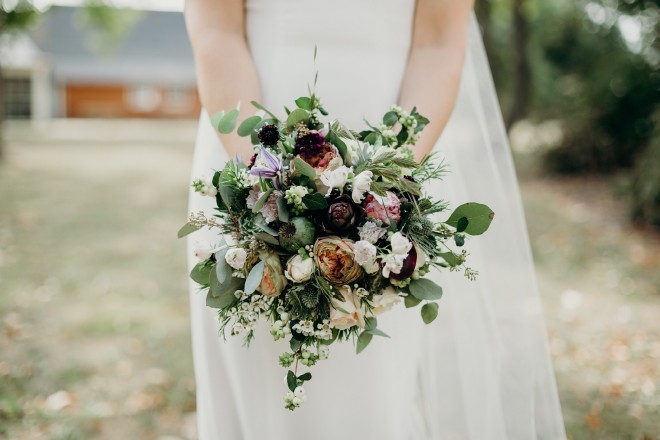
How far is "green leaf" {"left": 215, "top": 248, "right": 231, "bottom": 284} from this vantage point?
1.45m

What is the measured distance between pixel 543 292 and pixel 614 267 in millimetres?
1282

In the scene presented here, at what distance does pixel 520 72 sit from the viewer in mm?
14031

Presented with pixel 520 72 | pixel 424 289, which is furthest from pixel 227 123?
pixel 520 72

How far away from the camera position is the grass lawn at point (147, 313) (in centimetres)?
356

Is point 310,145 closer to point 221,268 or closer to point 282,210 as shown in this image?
point 282,210

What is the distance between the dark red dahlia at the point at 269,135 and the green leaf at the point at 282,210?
0.15m

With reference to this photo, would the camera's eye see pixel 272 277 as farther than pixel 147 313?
No

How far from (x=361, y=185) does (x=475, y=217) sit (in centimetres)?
31

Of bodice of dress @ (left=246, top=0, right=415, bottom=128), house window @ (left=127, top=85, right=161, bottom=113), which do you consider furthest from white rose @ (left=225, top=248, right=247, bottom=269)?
house window @ (left=127, top=85, right=161, bottom=113)

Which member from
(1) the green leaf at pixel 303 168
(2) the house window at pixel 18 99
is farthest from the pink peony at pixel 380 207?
(2) the house window at pixel 18 99

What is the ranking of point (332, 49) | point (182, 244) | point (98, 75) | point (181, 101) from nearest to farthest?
1. point (332, 49)
2. point (182, 244)
3. point (98, 75)
4. point (181, 101)

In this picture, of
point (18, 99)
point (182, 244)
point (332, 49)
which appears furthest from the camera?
point (18, 99)

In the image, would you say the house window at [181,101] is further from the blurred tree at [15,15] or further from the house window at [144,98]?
the blurred tree at [15,15]

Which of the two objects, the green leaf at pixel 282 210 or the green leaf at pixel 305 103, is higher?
the green leaf at pixel 305 103
